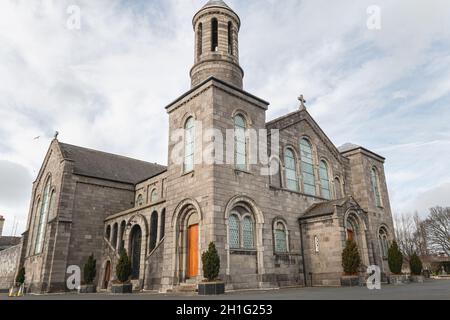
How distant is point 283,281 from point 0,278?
34.7m

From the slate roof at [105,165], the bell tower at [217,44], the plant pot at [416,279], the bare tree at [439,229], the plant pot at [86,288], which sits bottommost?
the plant pot at [86,288]

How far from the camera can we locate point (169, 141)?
2144 cm

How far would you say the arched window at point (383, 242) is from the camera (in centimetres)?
2600

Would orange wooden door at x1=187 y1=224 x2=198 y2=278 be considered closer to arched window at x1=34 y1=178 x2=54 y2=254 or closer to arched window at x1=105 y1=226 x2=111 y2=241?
arched window at x1=105 y1=226 x2=111 y2=241

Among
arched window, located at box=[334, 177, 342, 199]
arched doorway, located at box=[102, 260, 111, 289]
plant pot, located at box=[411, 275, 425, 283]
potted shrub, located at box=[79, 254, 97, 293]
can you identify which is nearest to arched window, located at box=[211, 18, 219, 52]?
arched window, located at box=[334, 177, 342, 199]

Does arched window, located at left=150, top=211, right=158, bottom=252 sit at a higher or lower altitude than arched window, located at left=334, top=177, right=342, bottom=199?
lower

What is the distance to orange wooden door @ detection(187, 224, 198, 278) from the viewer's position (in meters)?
17.7

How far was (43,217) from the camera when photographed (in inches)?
1189

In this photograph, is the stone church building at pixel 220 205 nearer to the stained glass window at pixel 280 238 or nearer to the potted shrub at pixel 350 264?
the stained glass window at pixel 280 238

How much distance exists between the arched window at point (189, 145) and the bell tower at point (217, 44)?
357 centimetres

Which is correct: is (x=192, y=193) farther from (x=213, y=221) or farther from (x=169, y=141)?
(x=169, y=141)

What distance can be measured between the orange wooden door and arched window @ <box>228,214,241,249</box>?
1865mm

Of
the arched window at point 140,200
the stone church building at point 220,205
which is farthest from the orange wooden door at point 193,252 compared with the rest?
the arched window at point 140,200

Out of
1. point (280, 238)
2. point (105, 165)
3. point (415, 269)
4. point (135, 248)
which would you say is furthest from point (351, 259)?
point (105, 165)
